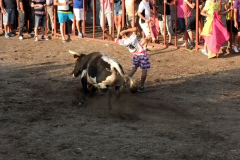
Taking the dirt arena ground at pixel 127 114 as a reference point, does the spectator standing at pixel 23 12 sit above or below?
above

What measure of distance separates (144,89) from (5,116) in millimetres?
2809

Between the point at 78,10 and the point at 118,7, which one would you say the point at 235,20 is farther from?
the point at 78,10

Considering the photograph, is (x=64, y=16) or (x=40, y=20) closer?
(x=64, y=16)

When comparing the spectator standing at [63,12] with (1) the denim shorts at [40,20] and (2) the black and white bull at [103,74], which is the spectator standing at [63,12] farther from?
(2) the black and white bull at [103,74]

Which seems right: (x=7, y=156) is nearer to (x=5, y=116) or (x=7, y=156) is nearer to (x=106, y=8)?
(x=5, y=116)

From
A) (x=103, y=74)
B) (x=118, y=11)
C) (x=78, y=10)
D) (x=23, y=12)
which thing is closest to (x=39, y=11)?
(x=23, y=12)

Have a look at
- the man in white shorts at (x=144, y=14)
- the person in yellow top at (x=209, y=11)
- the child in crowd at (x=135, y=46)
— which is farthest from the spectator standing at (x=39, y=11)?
the child in crowd at (x=135, y=46)

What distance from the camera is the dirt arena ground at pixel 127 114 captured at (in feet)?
22.5

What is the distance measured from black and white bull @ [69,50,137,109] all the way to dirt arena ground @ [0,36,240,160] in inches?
14.1

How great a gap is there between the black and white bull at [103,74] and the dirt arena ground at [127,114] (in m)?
0.36

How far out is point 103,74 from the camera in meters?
8.74

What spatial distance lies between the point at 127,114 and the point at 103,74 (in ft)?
2.49

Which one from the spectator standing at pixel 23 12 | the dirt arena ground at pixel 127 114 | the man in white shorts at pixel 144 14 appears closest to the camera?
the dirt arena ground at pixel 127 114

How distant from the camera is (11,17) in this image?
16.4 metres
